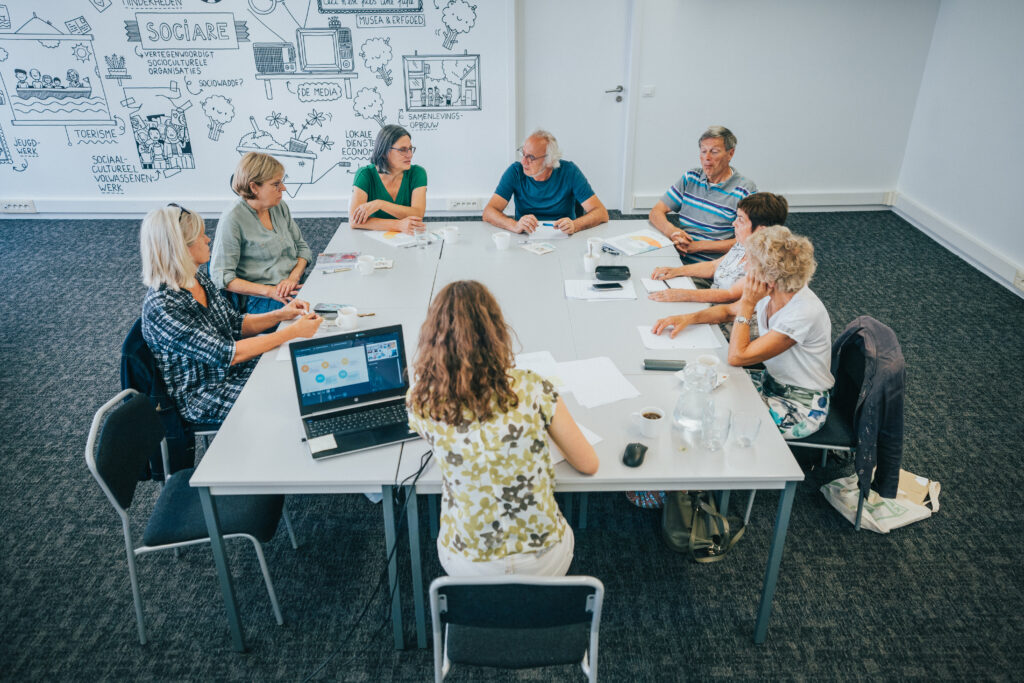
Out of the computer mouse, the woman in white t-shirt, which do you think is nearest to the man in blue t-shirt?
the woman in white t-shirt

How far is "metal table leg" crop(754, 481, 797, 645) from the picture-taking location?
1954mm

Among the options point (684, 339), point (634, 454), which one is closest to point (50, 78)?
point (684, 339)

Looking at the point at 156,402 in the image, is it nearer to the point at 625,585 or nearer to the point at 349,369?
the point at 349,369

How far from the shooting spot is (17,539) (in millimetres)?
2621

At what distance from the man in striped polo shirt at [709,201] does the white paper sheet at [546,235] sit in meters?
0.54

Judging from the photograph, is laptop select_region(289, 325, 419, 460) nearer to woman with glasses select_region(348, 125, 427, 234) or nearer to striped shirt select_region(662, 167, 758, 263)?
woman with glasses select_region(348, 125, 427, 234)

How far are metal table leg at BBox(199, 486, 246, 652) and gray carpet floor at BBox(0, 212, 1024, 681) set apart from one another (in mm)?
75

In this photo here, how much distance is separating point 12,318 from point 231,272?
2.23m

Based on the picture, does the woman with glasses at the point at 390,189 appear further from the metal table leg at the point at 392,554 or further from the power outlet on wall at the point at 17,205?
the power outlet on wall at the point at 17,205

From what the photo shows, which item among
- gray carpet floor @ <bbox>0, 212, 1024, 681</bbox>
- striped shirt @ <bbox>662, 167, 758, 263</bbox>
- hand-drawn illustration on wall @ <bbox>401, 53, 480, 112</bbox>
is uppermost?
hand-drawn illustration on wall @ <bbox>401, 53, 480, 112</bbox>

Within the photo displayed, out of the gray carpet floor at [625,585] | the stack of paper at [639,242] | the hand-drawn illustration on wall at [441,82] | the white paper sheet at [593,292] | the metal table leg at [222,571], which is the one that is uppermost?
the hand-drawn illustration on wall at [441,82]

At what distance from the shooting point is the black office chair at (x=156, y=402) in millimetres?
2326

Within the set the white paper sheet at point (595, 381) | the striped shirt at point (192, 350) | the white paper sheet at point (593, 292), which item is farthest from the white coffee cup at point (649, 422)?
the striped shirt at point (192, 350)

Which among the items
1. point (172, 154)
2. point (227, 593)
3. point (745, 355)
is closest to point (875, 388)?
point (745, 355)
